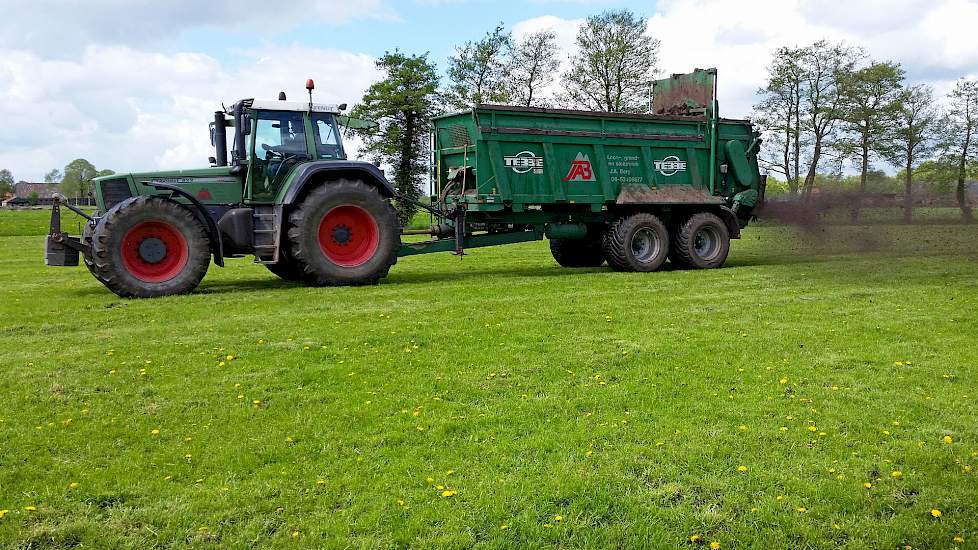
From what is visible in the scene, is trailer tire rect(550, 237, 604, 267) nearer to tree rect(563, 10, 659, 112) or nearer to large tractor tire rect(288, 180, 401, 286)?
large tractor tire rect(288, 180, 401, 286)

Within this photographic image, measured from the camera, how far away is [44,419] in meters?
5.64

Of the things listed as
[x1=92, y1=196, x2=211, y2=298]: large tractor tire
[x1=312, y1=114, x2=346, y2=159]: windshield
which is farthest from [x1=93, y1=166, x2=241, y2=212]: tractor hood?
[x1=312, y1=114, x2=346, y2=159]: windshield

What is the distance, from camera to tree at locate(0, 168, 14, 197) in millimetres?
93944

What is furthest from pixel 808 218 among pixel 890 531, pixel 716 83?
pixel 890 531

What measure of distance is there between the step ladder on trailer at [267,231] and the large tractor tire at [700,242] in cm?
755

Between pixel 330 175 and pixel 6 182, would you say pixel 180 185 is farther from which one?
pixel 6 182

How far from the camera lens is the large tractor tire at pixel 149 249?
1137 cm

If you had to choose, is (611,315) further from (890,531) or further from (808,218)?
(808,218)

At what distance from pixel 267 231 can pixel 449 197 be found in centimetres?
323

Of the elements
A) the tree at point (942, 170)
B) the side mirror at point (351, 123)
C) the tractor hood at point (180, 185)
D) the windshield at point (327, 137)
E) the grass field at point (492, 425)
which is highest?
the tree at point (942, 170)

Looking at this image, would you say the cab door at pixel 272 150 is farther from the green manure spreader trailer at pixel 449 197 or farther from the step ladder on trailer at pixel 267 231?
the step ladder on trailer at pixel 267 231

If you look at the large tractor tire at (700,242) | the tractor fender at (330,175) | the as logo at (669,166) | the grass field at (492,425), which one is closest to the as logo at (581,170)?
the as logo at (669,166)

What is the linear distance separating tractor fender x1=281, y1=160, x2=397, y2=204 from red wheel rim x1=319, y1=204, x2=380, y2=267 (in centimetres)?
53

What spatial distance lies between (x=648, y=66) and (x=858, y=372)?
34909mm
